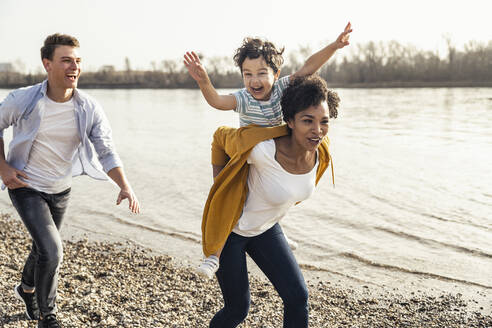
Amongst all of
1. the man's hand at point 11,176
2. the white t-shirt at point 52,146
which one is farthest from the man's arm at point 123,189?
the man's hand at point 11,176

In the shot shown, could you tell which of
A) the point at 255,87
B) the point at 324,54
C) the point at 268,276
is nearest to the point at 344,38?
the point at 324,54

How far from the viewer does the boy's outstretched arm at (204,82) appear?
346cm

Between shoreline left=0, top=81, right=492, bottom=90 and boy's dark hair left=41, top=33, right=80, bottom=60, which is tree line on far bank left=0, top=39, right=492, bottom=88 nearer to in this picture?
shoreline left=0, top=81, right=492, bottom=90

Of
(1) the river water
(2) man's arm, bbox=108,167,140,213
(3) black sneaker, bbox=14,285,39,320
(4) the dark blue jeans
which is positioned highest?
(2) man's arm, bbox=108,167,140,213

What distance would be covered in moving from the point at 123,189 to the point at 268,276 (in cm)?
157

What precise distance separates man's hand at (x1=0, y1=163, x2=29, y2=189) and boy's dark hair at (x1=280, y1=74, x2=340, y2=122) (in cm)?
228

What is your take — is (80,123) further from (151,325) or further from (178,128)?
(178,128)

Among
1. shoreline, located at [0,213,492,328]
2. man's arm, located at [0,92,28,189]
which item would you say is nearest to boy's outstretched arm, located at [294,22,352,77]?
man's arm, located at [0,92,28,189]

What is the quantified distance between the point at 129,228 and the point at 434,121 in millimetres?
25370

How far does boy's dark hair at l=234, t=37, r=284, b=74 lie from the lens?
3570mm

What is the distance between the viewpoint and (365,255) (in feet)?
26.1

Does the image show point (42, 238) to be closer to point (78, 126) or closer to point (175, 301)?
point (78, 126)

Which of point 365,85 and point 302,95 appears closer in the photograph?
point 302,95

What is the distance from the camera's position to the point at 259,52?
140 inches
